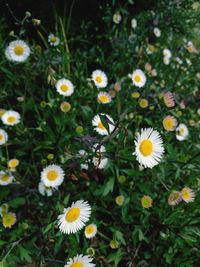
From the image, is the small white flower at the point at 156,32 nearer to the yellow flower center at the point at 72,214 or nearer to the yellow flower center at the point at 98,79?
the yellow flower center at the point at 98,79

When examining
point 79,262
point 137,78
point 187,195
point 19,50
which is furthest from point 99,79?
point 79,262

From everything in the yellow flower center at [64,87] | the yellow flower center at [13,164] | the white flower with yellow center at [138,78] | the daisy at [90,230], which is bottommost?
the daisy at [90,230]

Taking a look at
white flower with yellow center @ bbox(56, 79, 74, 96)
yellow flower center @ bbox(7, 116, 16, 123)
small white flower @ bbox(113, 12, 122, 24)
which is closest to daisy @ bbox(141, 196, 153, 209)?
white flower with yellow center @ bbox(56, 79, 74, 96)

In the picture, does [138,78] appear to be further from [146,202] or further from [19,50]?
[146,202]

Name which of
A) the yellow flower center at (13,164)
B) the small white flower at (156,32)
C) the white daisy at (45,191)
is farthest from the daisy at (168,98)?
the small white flower at (156,32)

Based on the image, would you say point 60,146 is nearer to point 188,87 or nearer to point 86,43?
point 86,43

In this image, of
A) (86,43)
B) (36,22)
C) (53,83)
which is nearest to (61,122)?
(53,83)
